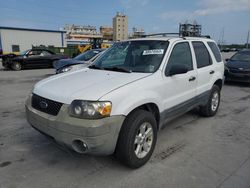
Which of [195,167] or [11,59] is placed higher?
[11,59]

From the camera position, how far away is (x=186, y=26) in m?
9.46

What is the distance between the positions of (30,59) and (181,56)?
14.4 metres

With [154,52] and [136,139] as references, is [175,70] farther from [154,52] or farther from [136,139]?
[136,139]

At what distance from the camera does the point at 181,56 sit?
13.0ft

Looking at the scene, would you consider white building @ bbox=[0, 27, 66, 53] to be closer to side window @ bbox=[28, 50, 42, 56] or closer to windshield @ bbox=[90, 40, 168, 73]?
side window @ bbox=[28, 50, 42, 56]

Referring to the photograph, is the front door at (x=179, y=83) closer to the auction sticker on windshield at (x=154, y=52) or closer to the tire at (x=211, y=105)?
the auction sticker on windshield at (x=154, y=52)

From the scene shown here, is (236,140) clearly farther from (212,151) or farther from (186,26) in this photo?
(186,26)

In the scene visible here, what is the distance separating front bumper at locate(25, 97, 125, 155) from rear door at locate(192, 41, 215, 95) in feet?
7.57

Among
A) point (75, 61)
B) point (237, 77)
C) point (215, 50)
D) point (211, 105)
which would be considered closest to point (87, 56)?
point (75, 61)

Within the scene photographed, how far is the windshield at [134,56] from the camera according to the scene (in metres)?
3.53

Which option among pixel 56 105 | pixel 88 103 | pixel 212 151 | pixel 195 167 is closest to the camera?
pixel 88 103

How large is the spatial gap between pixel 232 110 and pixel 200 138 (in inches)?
91.3

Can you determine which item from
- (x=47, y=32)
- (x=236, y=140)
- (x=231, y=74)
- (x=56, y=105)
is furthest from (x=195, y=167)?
(x=47, y=32)

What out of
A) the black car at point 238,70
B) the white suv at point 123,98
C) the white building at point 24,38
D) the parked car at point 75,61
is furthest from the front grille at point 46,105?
the white building at point 24,38
